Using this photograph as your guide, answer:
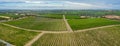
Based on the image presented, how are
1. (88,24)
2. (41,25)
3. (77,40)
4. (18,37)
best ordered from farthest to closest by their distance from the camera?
(41,25) → (88,24) → (18,37) → (77,40)

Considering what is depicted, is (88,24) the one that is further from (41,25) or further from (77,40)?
(77,40)

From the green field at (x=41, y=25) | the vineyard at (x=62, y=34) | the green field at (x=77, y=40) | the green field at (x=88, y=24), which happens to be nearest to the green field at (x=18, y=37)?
the vineyard at (x=62, y=34)

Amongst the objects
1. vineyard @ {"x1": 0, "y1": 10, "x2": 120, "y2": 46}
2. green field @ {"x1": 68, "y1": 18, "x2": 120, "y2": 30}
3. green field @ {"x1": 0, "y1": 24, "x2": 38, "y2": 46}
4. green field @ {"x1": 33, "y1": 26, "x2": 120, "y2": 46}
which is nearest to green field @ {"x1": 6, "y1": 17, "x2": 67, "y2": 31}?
vineyard @ {"x1": 0, "y1": 10, "x2": 120, "y2": 46}

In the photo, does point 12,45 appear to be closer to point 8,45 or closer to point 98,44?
point 8,45

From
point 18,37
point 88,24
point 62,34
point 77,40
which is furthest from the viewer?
point 88,24

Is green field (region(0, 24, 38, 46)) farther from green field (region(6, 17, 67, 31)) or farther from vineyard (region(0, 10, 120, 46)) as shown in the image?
green field (region(6, 17, 67, 31))

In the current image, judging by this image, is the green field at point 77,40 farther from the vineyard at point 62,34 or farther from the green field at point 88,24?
the green field at point 88,24

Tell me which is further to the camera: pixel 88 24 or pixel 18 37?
pixel 88 24

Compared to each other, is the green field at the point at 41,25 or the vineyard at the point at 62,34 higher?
the vineyard at the point at 62,34

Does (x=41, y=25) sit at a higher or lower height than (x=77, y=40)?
lower

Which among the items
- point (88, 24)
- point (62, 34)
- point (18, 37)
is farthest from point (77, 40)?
point (88, 24)

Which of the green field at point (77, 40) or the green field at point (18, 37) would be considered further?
the green field at point (18, 37)
